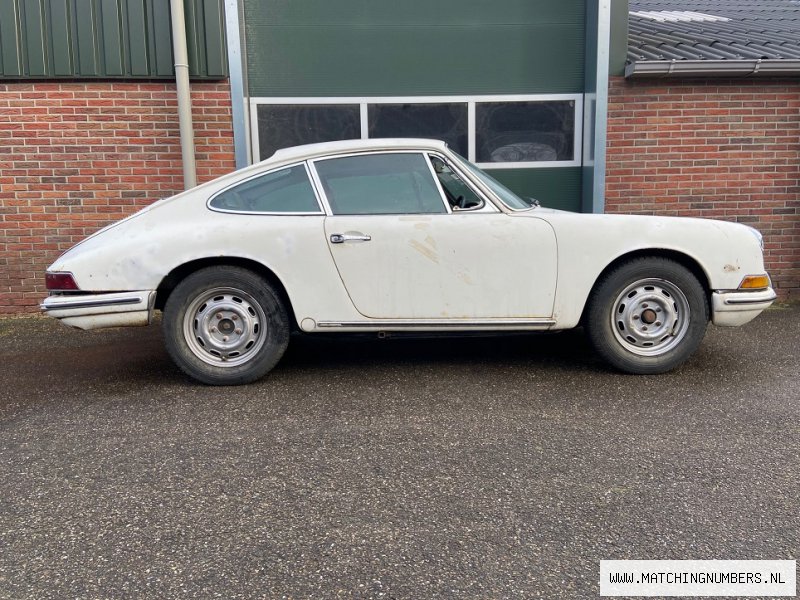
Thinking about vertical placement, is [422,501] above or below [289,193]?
below

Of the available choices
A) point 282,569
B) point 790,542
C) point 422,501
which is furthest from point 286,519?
point 790,542

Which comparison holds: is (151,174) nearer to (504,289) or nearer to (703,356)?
(504,289)

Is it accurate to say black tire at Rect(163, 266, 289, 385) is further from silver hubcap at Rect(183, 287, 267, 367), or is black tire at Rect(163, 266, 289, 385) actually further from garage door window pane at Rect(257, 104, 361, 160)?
garage door window pane at Rect(257, 104, 361, 160)

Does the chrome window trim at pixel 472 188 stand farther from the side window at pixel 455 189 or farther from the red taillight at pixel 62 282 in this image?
the red taillight at pixel 62 282

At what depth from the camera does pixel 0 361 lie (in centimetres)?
541

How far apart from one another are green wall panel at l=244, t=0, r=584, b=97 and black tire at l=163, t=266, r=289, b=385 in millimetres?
3468

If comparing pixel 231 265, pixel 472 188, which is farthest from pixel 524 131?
pixel 231 265

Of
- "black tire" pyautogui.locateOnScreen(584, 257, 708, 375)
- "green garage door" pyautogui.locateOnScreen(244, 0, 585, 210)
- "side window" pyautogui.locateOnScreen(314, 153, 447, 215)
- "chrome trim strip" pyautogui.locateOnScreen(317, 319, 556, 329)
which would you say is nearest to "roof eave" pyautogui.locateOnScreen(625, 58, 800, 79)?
"green garage door" pyautogui.locateOnScreen(244, 0, 585, 210)

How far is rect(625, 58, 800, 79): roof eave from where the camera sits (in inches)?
275

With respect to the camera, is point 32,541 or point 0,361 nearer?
point 32,541

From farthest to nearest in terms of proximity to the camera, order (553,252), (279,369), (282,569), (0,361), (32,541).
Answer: (0,361), (279,369), (553,252), (32,541), (282,569)

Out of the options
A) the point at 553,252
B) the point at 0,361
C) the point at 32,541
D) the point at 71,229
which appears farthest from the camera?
the point at 71,229

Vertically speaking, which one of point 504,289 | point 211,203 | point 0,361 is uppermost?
point 211,203

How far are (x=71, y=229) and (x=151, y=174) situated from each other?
3.20ft
